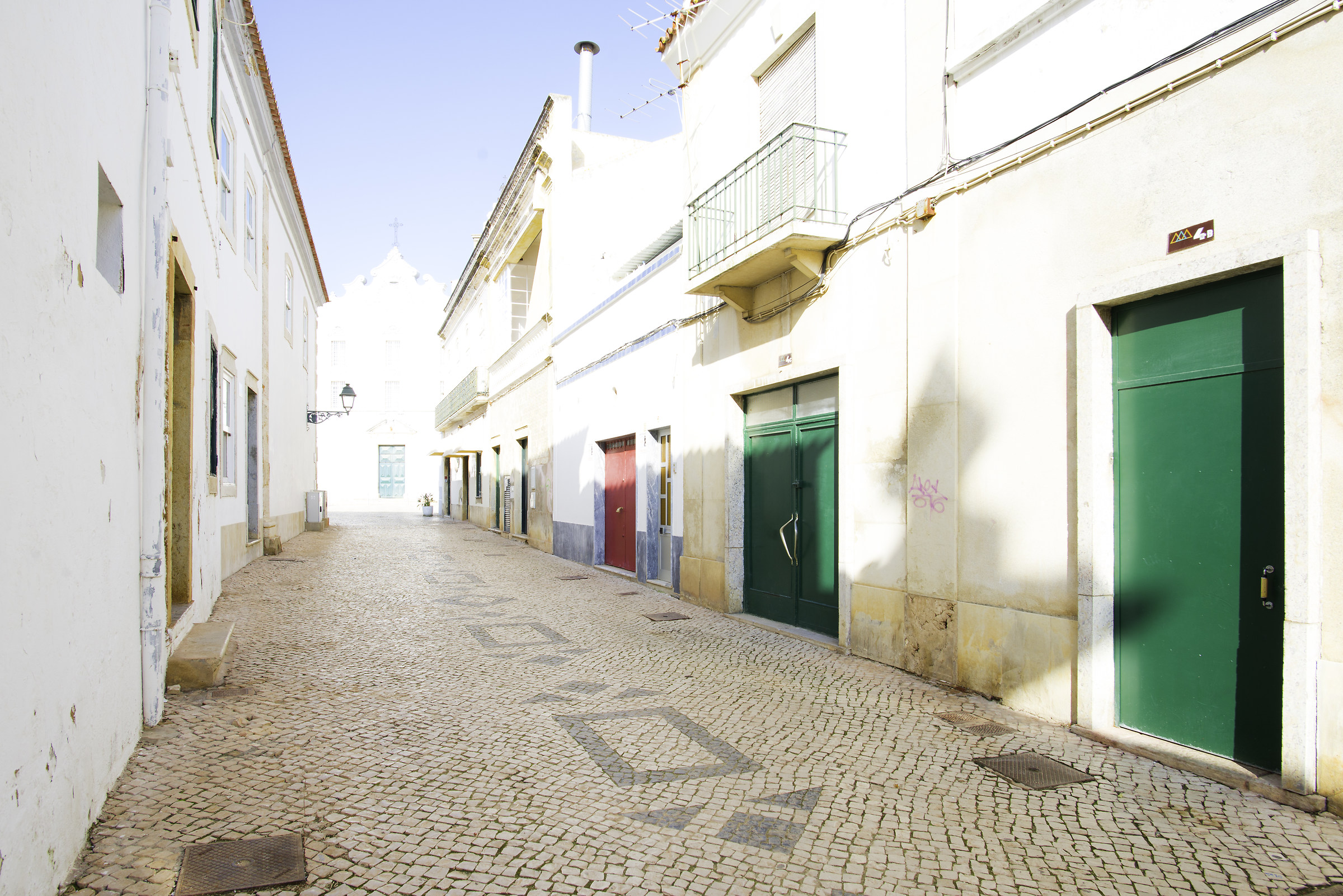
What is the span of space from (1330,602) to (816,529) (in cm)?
441

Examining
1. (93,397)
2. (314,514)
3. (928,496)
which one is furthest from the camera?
(314,514)

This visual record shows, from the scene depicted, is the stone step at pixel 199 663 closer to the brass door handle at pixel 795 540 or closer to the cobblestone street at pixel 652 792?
the cobblestone street at pixel 652 792

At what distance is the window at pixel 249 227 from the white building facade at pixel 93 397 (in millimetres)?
3802

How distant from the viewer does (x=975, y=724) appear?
484 centimetres

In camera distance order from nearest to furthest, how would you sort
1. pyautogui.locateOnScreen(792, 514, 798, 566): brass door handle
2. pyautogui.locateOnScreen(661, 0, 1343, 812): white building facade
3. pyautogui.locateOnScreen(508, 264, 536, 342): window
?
pyautogui.locateOnScreen(661, 0, 1343, 812): white building facade, pyautogui.locateOnScreen(792, 514, 798, 566): brass door handle, pyautogui.locateOnScreen(508, 264, 536, 342): window

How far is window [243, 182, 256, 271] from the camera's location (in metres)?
11.7

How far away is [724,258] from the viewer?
7961 millimetres

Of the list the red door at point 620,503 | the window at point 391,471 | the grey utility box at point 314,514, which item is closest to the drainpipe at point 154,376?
the red door at point 620,503

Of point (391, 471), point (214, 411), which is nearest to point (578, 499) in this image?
point (214, 411)

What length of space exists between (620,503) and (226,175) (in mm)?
6782

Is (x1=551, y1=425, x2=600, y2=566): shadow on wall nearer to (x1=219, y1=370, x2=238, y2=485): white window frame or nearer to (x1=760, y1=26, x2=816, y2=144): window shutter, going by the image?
(x1=219, y1=370, x2=238, y2=485): white window frame

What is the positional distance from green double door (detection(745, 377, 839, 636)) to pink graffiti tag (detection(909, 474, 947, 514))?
1.33 meters

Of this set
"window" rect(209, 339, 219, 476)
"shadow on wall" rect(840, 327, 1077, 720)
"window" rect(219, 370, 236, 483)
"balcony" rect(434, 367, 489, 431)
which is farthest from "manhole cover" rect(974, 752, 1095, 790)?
"balcony" rect(434, 367, 489, 431)

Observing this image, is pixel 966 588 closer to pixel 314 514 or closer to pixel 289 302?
pixel 289 302
